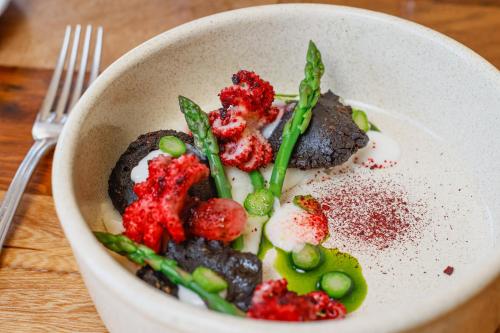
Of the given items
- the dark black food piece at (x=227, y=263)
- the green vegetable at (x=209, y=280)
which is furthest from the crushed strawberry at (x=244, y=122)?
the green vegetable at (x=209, y=280)

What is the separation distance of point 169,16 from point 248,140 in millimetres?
1362

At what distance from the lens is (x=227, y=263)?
1.84 metres

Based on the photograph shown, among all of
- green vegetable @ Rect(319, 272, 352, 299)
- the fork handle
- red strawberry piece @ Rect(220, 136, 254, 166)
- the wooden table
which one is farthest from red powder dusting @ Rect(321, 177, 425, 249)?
the fork handle

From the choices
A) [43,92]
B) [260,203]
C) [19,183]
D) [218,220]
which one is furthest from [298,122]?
[43,92]

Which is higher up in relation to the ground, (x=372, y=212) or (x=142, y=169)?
(x=142, y=169)

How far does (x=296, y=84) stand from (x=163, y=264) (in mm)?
1178

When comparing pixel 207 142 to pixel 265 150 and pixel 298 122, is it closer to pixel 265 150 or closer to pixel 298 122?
pixel 265 150

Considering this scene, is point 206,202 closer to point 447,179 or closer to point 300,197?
point 300,197

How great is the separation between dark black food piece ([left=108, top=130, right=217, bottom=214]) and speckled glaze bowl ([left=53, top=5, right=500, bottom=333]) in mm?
59

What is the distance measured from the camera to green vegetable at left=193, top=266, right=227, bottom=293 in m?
1.75

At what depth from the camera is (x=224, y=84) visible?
2660mm

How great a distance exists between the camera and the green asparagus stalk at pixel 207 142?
2.14m

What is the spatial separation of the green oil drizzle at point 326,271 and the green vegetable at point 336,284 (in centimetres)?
3

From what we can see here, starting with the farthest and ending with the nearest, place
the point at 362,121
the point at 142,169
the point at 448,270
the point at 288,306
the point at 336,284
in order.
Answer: the point at 362,121 → the point at 142,169 → the point at 448,270 → the point at 336,284 → the point at 288,306
